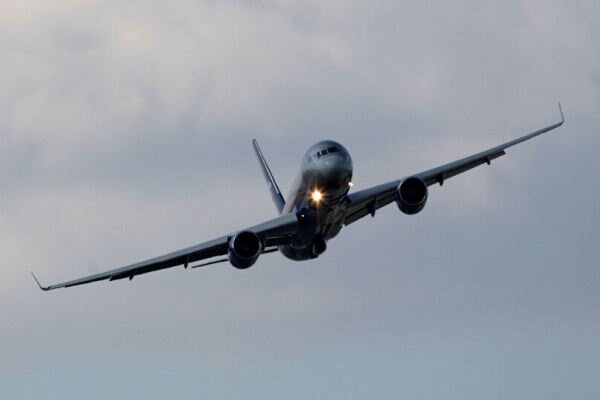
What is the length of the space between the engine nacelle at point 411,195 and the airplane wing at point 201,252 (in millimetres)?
5376

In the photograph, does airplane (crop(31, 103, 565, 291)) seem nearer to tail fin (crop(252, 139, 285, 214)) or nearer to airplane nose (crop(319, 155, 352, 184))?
airplane nose (crop(319, 155, 352, 184))

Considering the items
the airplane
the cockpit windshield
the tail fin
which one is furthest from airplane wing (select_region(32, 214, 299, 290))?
the tail fin

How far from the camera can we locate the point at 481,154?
7575 centimetres

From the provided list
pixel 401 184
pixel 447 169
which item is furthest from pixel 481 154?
pixel 401 184

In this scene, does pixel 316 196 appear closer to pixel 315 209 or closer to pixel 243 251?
pixel 315 209

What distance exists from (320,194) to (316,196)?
0.28 metres

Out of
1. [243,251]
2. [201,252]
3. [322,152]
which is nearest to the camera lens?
[322,152]

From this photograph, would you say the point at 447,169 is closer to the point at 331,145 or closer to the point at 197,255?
the point at 331,145

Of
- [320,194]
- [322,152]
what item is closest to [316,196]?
[320,194]

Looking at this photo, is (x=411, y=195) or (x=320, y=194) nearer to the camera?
(x=320, y=194)

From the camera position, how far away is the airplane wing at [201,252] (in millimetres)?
70625

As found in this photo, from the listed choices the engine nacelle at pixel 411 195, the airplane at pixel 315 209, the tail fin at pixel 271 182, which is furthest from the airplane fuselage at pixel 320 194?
the tail fin at pixel 271 182

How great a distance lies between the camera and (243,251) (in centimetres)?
7012

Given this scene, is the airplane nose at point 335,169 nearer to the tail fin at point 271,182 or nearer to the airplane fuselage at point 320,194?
the airplane fuselage at point 320,194
